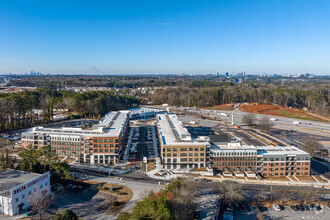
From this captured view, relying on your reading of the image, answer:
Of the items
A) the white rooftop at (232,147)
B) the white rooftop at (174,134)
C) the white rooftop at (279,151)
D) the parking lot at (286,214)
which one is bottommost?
the parking lot at (286,214)

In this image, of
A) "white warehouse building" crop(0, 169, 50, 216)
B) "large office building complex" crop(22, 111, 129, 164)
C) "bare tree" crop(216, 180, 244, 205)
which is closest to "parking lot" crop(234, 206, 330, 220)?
"bare tree" crop(216, 180, 244, 205)

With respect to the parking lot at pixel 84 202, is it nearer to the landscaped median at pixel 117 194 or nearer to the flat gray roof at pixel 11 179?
the landscaped median at pixel 117 194

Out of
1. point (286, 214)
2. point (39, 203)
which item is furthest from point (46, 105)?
point (286, 214)

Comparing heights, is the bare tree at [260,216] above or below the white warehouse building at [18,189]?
below

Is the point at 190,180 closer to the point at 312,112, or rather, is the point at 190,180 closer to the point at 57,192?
the point at 57,192

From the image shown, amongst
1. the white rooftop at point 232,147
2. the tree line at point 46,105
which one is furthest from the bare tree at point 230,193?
the tree line at point 46,105

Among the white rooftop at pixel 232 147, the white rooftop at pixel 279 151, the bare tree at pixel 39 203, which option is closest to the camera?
the bare tree at pixel 39 203

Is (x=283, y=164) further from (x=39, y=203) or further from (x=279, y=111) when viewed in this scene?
(x=279, y=111)
